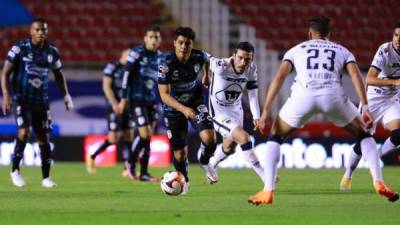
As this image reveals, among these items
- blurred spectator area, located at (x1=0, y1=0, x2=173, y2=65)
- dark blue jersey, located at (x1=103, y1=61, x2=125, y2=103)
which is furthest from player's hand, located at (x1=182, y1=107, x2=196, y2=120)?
blurred spectator area, located at (x1=0, y1=0, x2=173, y2=65)

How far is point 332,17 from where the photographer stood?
2594cm

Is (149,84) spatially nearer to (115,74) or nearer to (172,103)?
(115,74)

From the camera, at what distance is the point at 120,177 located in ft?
54.1

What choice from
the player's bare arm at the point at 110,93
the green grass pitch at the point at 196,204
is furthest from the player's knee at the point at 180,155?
the player's bare arm at the point at 110,93

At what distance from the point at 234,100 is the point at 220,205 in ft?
10.4

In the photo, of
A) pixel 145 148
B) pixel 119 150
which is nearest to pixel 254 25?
pixel 119 150

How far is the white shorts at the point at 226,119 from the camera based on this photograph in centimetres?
1288

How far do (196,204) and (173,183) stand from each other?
1079 mm

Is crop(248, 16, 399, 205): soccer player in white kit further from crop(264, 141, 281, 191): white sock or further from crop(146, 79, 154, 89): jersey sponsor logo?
crop(146, 79, 154, 89): jersey sponsor logo

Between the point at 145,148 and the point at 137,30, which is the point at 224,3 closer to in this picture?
the point at 137,30

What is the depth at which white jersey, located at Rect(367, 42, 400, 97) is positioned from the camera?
41.3ft

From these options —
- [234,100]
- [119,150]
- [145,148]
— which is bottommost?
[119,150]

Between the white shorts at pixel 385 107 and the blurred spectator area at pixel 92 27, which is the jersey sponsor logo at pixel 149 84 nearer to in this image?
the white shorts at pixel 385 107

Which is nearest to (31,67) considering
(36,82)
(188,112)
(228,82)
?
(36,82)
